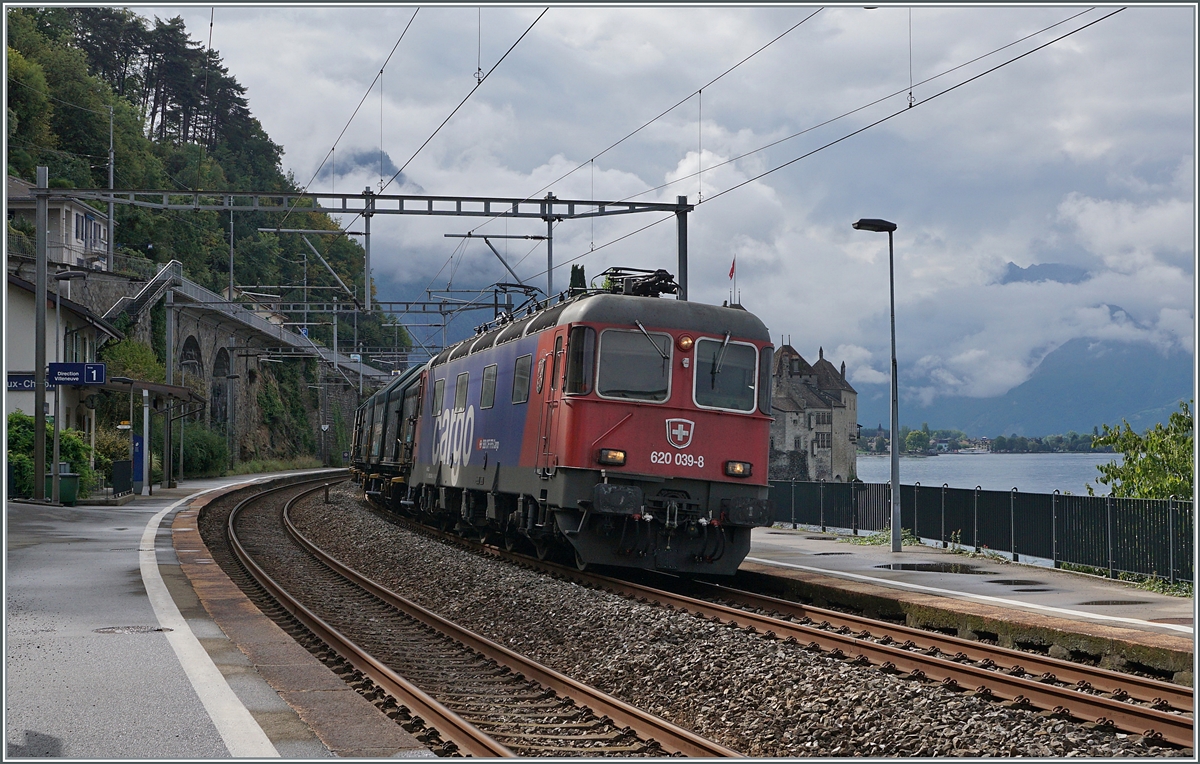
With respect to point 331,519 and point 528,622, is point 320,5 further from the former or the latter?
point 331,519

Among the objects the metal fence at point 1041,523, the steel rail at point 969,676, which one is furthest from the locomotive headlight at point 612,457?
the metal fence at point 1041,523

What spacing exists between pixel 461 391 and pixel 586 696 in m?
12.5

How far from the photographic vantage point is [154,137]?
95188 mm

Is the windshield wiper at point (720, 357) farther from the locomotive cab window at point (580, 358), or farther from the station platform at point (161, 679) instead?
the station platform at point (161, 679)

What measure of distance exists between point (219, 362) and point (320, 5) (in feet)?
198

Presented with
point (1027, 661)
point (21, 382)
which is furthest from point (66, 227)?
point (1027, 661)

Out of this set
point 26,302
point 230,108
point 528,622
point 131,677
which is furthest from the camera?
point 230,108

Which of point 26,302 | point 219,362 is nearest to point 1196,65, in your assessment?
point 26,302

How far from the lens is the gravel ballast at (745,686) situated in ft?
24.2

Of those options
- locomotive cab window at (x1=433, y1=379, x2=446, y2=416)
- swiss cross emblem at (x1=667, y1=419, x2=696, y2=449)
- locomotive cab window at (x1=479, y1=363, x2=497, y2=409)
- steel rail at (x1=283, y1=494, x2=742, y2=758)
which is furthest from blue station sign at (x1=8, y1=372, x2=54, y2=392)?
swiss cross emblem at (x1=667, y1=419, x2=696, y2=449)

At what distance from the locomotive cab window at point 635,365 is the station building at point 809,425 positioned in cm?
9246

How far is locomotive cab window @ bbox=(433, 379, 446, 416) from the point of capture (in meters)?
22.6

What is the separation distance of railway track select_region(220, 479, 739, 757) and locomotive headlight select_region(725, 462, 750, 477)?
432 cm

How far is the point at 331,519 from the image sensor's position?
97.2 ft
